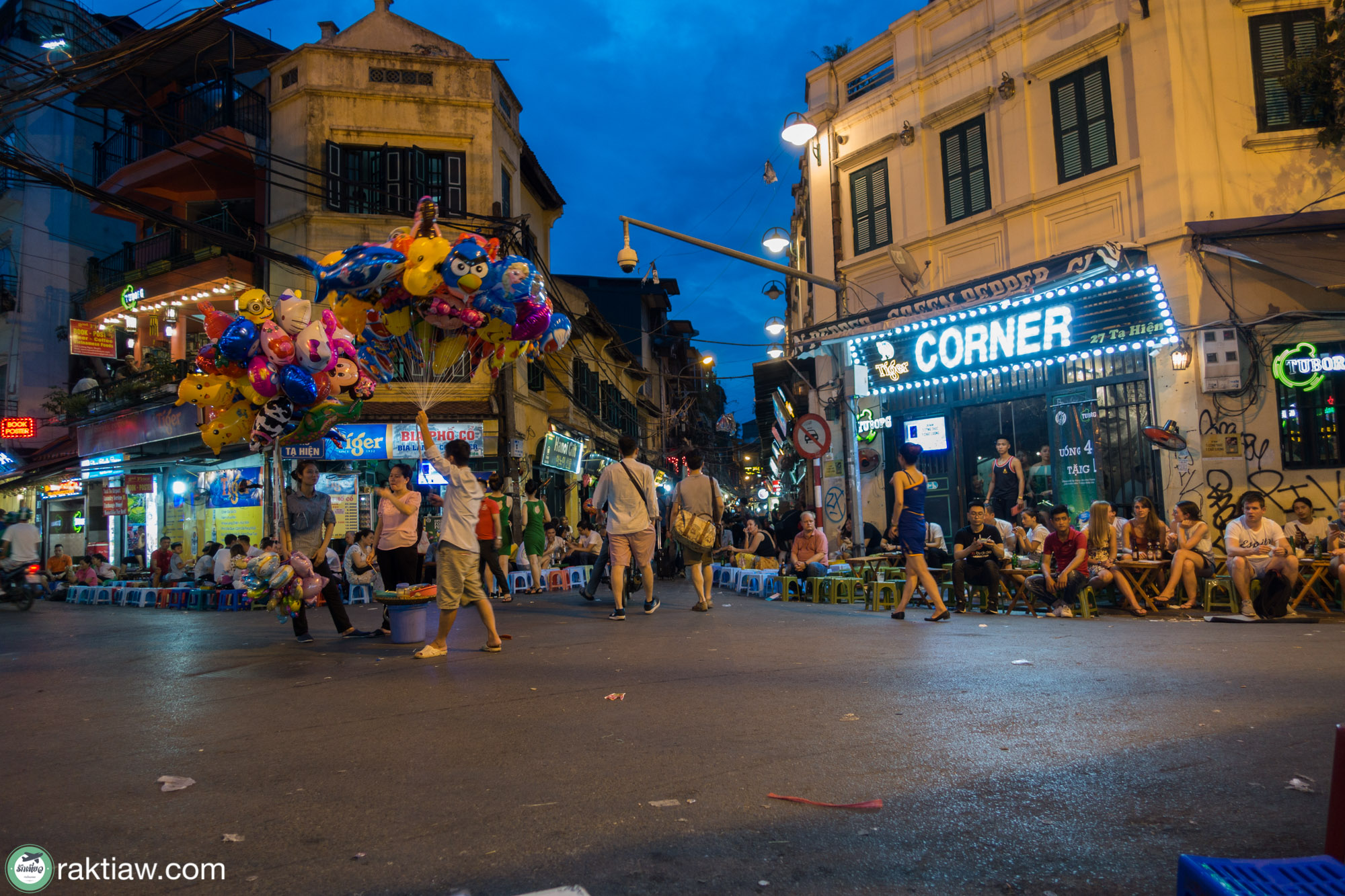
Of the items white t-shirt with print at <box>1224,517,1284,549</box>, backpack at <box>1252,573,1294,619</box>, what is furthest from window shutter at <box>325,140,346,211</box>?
backpack at <box>1252,573,1294,619</box>

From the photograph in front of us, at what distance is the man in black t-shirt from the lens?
10852mm

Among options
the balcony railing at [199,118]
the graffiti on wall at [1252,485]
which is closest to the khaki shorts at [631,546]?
the graffiti on wall at [1252,485]

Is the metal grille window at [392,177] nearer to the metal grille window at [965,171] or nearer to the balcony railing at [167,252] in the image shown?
the balcony railing at [167,252]

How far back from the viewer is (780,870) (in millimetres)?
2799

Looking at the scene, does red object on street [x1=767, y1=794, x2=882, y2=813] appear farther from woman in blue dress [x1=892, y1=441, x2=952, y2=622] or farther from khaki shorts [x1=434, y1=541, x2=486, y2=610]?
woman in blue dress [x1=892, y1=441, x2=952, y2=622]

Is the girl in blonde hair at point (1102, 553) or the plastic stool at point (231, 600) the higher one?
the girl in blonde hair at point (1102, 553)

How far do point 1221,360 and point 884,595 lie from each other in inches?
248

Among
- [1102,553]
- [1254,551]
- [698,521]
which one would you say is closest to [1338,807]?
[1254,551]

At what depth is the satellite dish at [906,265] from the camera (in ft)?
54.8

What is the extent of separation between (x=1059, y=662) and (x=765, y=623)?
379cm

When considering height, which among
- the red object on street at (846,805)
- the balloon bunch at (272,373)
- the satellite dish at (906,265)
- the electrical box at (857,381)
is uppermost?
the satellite dish at (906,265)

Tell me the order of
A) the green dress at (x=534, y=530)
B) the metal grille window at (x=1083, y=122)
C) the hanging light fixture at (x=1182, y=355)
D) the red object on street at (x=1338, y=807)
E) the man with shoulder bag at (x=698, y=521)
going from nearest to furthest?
1. the red object on street at (x=1338, y=807)
2. the man with shoulder bag at (x=698, y=521)
3. the hanging light fixture at (x=1182, y=355)
4. the metal grille window at (x=1083, y=122)
5. the green dress at (x=534, y=530)

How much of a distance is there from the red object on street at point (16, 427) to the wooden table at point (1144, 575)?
32164 millimetres

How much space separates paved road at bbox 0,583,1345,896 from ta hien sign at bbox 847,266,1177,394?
7.21m
